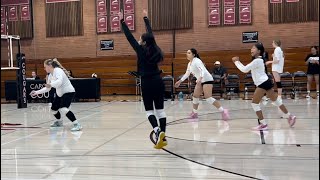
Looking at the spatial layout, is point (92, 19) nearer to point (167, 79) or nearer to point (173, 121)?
point (167, 79)

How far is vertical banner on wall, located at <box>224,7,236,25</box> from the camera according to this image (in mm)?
18766

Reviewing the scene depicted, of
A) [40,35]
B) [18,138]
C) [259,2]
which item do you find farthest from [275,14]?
[18,138]

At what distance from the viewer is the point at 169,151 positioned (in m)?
5.93

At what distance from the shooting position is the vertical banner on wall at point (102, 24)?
20.5 meters

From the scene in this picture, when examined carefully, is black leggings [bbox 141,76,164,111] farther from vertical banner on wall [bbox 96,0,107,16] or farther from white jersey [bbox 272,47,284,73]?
vertical banner on wall [bbox 96,0,107,16]

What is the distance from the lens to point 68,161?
17.9ft

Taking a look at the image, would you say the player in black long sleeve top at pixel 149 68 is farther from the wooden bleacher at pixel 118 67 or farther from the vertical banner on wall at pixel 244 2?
the vertical banner on wall at pixel 244 2

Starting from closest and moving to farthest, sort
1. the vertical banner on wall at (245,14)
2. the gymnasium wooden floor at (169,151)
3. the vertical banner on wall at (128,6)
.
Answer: the gymnasium wooden floor at (169,151), the vertical banner on wall at (245,14), the vertical banner on wall at (128,6)

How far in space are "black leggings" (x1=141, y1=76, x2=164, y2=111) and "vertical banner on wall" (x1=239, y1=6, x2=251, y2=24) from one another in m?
13.6

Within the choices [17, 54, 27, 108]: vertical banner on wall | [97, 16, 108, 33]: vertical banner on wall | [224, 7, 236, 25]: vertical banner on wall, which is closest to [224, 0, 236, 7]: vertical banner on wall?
[224, 7, 236, 25]: vertical banner on wall

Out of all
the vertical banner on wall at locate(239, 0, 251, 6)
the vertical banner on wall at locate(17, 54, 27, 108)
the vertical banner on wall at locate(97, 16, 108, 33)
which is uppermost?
the vertical banner on wall at locate(239, 0, 251, 6)

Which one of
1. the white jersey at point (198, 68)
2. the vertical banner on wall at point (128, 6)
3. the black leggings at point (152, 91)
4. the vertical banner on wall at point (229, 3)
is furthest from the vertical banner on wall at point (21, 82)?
the black leggings at point (152, 91)

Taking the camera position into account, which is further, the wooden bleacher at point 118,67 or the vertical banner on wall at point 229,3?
the vertical banner on wall at point 229,3

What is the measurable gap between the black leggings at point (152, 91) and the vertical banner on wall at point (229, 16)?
1371 cm
